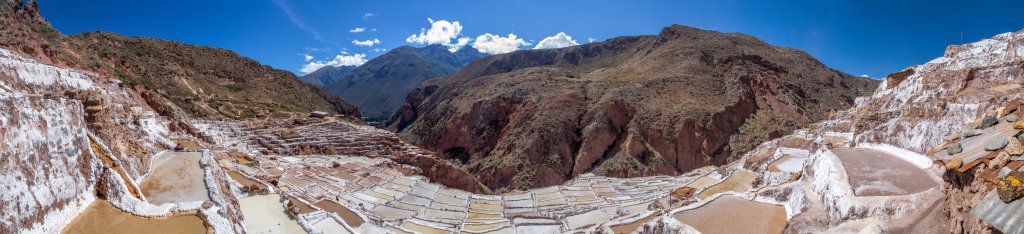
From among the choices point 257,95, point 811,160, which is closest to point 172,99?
point 257,95

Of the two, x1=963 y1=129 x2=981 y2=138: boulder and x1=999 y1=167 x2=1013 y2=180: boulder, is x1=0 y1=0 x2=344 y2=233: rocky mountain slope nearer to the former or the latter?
x1=999 y1=167 x2=1013 y2=180: boulder

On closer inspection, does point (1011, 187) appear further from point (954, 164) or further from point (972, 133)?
point (972, 133)

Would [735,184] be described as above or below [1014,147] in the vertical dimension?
below

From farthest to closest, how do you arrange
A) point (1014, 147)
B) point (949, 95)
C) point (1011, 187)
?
point (949, 95), point (1014, 147), point (1011, 187)

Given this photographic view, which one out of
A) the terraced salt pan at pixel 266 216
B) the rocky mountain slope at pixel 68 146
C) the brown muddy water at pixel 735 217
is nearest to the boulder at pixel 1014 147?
the brown muddy water at pixel 735 217

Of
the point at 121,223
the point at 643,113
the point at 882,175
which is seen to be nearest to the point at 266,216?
the point at 121,223

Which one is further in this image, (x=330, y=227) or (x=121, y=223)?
(x=330, y=227)

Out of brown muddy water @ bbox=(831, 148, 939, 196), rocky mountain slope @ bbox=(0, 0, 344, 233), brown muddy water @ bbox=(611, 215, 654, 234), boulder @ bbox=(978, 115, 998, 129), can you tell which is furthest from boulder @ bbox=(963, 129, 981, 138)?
rocky mountain slope @ bbox=(0, 0, 344, 233)
